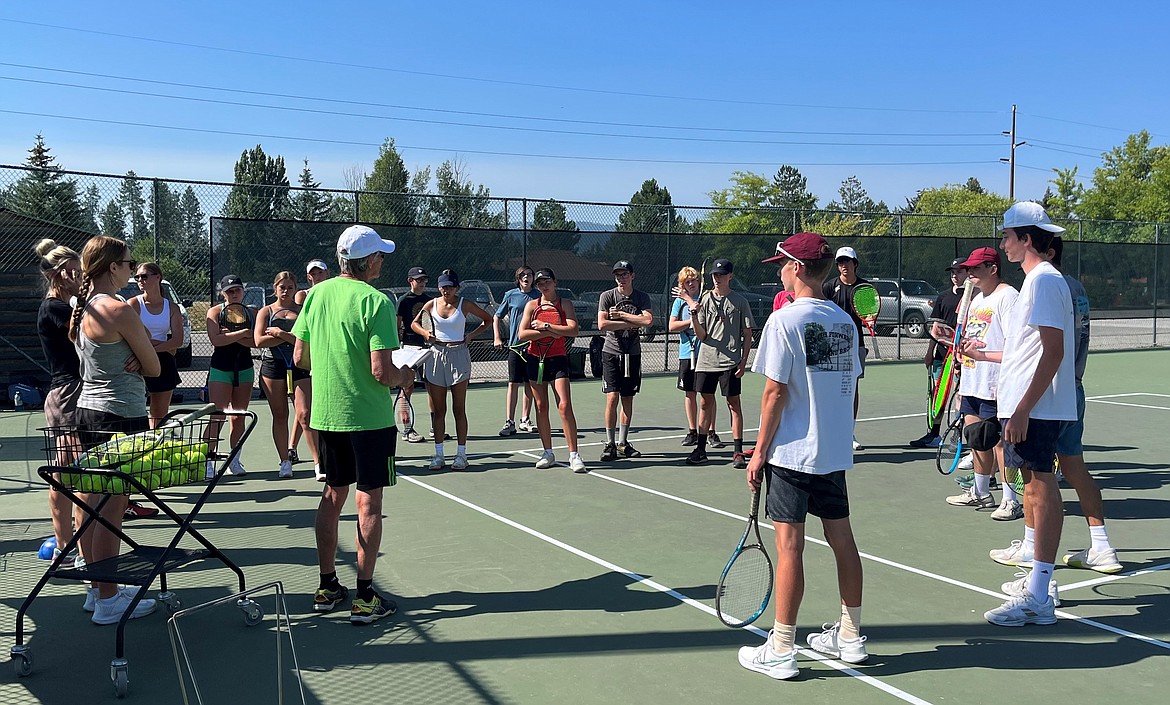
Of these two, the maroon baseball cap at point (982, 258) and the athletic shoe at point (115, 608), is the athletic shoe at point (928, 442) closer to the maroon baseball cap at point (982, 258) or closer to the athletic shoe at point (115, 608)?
the maroon baseball cap at point (982, 258)

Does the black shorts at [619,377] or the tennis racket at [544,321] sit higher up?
the tennis racket at [544,321]

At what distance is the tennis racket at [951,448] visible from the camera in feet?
27.0

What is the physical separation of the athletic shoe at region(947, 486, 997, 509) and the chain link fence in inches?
243

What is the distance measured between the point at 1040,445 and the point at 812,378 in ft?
5.21

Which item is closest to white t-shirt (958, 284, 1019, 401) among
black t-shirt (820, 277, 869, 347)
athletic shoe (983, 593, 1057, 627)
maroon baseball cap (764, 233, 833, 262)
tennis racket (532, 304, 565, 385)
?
athletic shoe (983, 593, 1057, 627)

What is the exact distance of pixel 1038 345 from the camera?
481cm

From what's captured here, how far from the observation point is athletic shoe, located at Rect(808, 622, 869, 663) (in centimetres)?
428

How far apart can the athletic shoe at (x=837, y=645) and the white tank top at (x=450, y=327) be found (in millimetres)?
5310

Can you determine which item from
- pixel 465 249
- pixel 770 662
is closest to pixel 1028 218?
pixel 770 662

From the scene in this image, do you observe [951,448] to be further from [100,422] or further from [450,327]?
[100,422]

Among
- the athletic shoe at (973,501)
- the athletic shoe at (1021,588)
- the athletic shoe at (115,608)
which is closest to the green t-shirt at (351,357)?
the athletic shoe at (115,608)

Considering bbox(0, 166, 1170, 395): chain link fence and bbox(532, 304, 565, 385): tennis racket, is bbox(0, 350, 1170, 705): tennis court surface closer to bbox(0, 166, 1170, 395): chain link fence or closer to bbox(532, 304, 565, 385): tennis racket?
bbox(532, 304, 565, 385): tennis racket

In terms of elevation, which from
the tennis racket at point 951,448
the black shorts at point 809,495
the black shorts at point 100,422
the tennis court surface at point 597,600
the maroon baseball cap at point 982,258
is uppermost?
the maroon baseball cap at point 982,258

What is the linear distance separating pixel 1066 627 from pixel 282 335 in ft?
20.3
